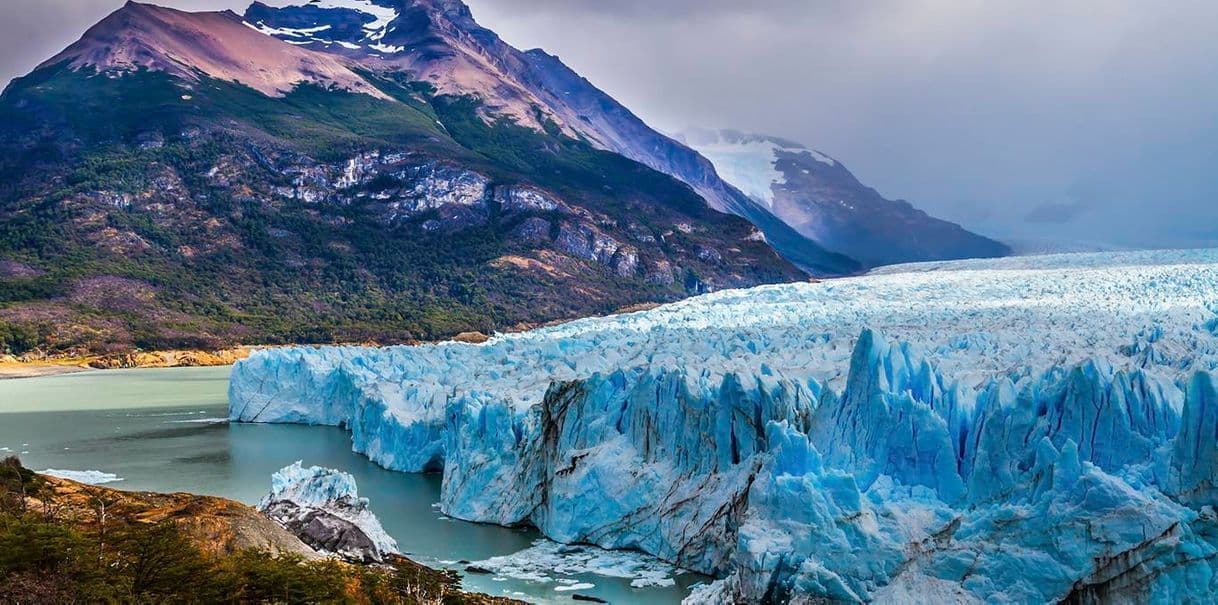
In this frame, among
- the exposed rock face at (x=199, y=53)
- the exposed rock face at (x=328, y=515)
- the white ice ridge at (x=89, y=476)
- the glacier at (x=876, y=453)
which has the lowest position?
the white ice ridge at (x=89, y=476)

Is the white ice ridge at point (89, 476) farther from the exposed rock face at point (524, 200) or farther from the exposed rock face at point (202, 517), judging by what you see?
the exposed rock face at point (524, 200)

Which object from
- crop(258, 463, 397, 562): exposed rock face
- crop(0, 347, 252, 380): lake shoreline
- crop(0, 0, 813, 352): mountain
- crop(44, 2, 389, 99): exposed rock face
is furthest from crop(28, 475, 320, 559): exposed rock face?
crop(44, 2, 389, 99): exposed rock face

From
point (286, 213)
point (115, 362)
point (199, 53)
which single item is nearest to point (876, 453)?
point (115, 362)

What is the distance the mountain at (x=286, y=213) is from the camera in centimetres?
5825

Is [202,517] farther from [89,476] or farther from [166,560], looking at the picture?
[89,476]

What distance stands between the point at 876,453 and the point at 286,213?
64953mm

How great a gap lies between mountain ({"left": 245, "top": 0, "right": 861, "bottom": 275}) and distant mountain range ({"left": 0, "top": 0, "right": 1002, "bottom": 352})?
5258 millimetres

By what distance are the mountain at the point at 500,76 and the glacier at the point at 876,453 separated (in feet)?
260

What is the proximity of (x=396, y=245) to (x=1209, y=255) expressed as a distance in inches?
2034

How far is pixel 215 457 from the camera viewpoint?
24.1m

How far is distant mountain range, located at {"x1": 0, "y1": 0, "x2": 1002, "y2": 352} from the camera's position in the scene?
58.5 meters

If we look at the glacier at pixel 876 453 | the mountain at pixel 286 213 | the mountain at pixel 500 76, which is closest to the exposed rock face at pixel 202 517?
the glacier at pixel 876 453

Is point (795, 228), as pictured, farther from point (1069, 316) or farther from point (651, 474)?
point (651, 474)

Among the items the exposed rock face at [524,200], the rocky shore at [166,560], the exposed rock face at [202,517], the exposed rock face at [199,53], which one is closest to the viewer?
the rocky shore at [166,560]
